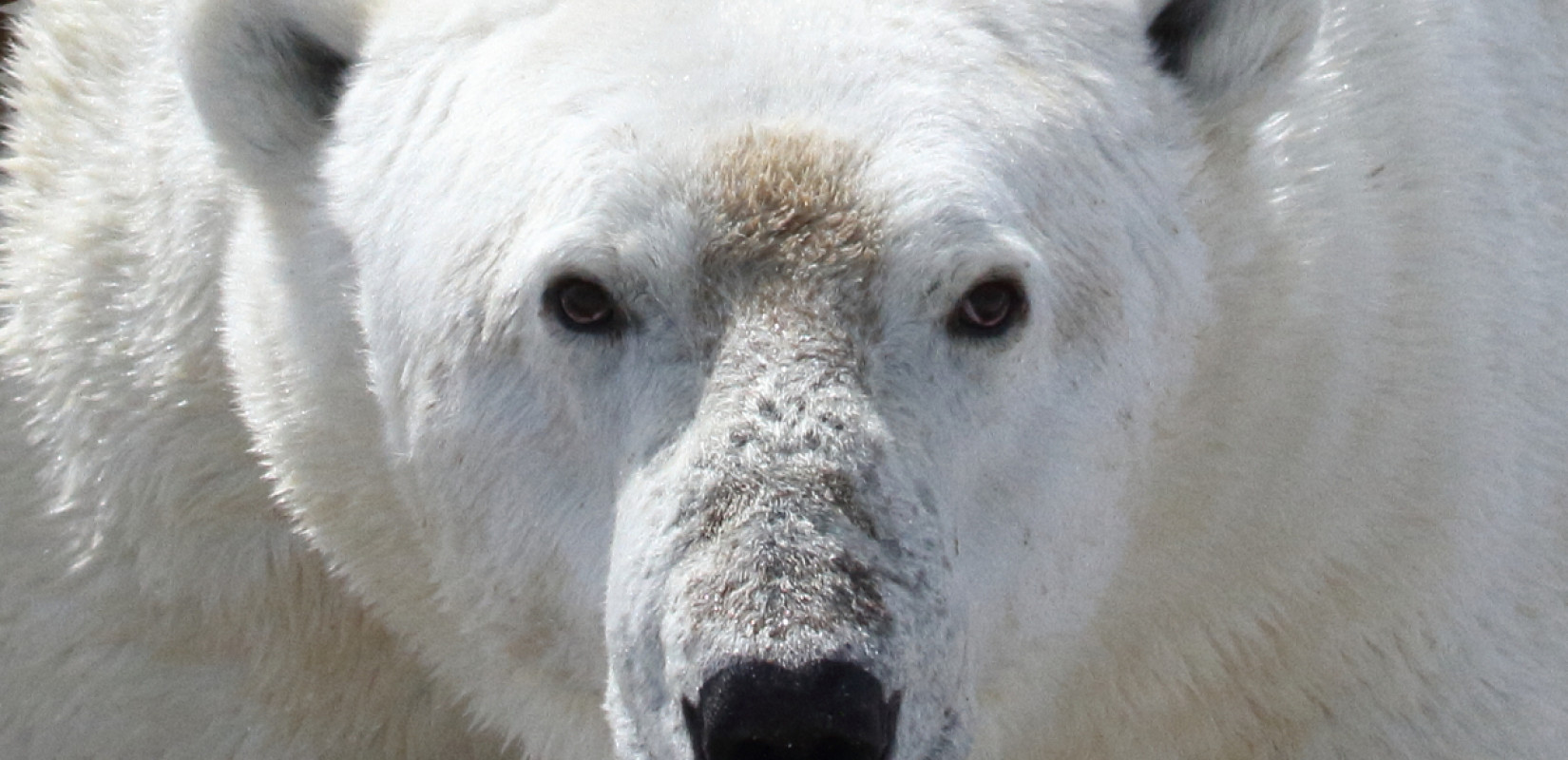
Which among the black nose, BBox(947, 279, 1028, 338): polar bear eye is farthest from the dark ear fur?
the black nose

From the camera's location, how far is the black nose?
2482 millimetres

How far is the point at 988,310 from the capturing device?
9.50 feet

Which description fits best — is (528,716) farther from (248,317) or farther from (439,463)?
(248,317)

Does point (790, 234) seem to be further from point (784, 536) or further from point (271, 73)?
point (271, 73)

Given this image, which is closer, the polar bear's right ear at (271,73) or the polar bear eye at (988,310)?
the polar bear eye at (988,310)

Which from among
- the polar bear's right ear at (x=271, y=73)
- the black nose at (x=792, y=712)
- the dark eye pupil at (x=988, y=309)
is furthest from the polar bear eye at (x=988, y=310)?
the polar bear's right ear at (x=271, y=73)

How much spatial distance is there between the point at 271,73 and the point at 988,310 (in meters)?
1.34

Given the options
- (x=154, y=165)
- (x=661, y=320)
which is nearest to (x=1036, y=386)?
(x=661, y=320)

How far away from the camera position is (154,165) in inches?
154

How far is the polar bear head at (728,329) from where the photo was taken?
2.70 metres

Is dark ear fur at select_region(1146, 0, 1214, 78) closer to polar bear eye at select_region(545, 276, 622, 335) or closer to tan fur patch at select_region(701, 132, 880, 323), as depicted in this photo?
tan fur patch at select_region(701, 132, 880, 323)

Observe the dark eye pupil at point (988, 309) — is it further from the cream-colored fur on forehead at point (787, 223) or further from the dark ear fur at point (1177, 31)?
the dark ear fur at point (1177, 31)

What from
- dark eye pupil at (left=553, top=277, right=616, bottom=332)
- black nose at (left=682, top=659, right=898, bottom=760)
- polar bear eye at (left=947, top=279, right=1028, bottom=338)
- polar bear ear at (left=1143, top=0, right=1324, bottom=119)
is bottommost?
black nose at (left=682, top=659, right=898, bottom=760)

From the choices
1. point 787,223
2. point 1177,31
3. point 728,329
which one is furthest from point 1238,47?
point 728,329
